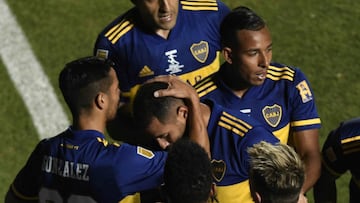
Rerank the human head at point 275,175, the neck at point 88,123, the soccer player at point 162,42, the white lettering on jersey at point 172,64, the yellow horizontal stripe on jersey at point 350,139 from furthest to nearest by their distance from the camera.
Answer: the white lettering on jersey at point 172,64 < the soccer player at point 162,42 < the yellow horizontal stripe on jersey at point 350,139 < the neck at point 88,123 < the human head at point 275,175

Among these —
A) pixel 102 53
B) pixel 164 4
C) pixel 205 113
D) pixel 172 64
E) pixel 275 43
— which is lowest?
pixel 275 43

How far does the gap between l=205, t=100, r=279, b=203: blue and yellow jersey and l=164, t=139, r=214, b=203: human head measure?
1.00 m

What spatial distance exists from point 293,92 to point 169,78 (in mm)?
1105

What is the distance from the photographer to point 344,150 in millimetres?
5848

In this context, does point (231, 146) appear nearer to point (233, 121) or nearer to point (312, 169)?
point (233, 121)

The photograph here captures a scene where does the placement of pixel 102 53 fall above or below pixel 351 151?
above

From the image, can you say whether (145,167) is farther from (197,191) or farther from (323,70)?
(323,70)

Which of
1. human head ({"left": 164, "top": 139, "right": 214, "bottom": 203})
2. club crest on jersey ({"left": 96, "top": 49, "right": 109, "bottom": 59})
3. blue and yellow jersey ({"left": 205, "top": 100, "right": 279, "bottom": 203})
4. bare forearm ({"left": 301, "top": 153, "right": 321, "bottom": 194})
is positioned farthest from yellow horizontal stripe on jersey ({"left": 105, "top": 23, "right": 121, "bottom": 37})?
human head ({"left": 164, "top": 139, "right": 214, "bottom": 203})

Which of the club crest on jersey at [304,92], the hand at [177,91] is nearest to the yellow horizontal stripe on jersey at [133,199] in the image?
the hand at [177,91]

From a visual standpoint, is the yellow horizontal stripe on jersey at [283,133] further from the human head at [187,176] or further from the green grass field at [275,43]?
the green grass field at [275,43]

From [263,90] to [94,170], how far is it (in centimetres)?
175

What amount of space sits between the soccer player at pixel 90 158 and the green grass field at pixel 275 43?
12.0 feet

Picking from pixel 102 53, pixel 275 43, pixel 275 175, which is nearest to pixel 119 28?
pixel 102 53

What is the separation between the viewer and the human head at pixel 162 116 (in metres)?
5.17
